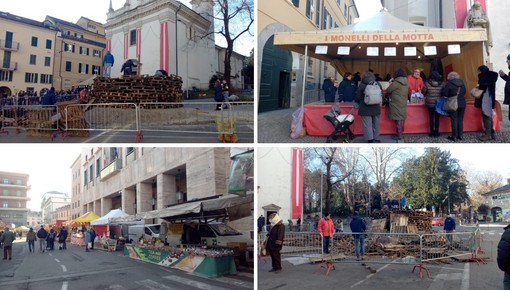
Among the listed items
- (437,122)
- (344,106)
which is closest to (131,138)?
(344,106)

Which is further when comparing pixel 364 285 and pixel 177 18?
pixel 177 18

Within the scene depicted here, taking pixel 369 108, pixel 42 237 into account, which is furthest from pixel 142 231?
pixel 369 108

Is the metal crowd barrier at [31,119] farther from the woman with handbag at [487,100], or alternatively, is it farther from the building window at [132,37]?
the building window at [132,37]

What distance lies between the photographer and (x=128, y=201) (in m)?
14.5

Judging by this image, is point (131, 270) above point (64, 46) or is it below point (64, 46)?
below

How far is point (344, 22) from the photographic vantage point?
25.1m

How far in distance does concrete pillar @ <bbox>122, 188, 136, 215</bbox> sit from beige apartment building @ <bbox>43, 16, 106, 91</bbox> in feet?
27.4

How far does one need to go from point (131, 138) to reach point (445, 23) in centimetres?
1372

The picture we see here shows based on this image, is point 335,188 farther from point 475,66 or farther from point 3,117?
point 3,117

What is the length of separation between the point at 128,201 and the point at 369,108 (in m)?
10.5

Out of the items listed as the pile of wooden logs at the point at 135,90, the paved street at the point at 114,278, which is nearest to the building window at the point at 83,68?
the pile of wooden logs at the point at 135,90

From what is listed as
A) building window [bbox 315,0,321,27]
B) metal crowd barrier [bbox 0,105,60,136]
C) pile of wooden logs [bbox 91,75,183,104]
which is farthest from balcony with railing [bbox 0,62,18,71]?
building window [bbox 315,0,321,27]

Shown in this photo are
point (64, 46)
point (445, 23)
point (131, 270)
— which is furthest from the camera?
point (64, 46)

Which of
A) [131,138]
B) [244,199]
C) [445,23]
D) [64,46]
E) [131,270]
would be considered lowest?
[131,270]
